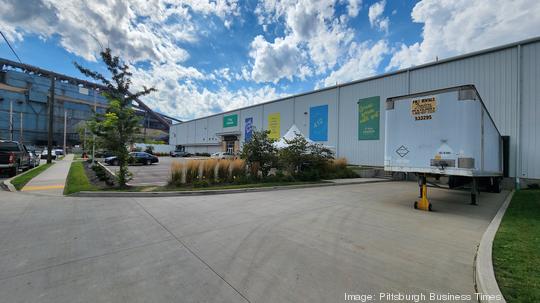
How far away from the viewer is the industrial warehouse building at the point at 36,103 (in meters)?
67.4

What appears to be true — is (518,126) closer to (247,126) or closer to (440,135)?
(440,135)

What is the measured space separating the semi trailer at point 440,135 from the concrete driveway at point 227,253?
59.4 inches

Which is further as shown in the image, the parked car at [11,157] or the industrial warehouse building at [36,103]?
the industrial warehouse building at [36,103]

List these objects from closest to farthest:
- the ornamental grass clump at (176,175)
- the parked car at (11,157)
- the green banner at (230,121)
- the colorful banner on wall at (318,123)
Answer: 1. the ornamental grass clump at (176,175)
2. the parked car at (11,157)
3. the colorful banner on wall at (318,123)
4. the green banner at (230,121)

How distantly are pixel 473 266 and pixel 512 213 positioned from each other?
5581 millimetres

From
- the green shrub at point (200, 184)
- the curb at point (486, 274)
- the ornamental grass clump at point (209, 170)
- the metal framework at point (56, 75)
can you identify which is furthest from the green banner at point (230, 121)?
the curb at point (486, 274)

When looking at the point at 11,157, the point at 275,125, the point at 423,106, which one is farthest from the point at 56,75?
the point at 423,106

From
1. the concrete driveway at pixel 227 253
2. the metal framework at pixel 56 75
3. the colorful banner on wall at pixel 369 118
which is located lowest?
the concrete driveway at pixel 227 253

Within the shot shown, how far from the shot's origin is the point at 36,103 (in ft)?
240

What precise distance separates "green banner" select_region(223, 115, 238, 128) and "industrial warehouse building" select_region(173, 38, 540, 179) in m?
3.76

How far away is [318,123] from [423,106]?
71.4 ft

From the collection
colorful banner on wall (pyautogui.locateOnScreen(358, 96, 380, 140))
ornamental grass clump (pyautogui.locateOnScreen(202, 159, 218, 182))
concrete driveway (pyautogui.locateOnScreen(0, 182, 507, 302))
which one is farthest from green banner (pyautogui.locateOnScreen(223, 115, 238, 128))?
concrete driveway (pyautogui.locateOnScreen(0, 182, 507, 302))

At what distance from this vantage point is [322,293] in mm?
2885

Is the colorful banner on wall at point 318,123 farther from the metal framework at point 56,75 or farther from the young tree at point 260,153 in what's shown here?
the metal framework at point 56,75
